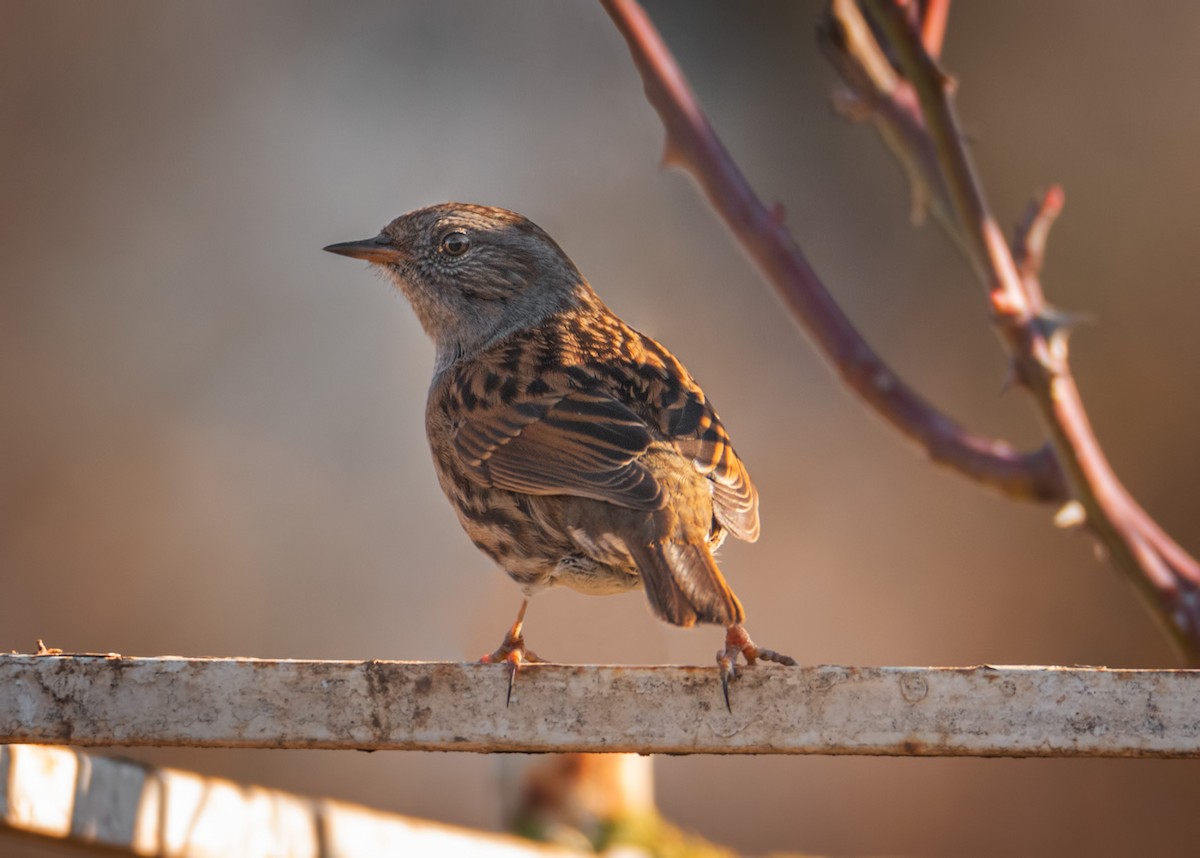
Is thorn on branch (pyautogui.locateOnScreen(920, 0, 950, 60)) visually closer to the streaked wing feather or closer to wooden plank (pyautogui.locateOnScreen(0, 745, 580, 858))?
the streaked wing feather

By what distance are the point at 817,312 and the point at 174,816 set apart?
118cm

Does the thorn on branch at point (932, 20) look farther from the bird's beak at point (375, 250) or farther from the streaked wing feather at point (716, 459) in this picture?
the bird's beak at point (375, 250)

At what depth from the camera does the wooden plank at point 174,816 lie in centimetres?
186

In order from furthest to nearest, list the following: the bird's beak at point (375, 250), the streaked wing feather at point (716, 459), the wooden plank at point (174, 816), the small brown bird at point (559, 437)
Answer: the bird's beak at point (375, 250), the streaked wing feather at point (716, 459), the small brown bird at point (559, 437), the wooden plank at point (174, 816)

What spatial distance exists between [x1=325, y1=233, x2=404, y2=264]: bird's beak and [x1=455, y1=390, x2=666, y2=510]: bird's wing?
2.03ft

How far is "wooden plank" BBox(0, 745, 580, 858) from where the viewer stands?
Result: 1855mm

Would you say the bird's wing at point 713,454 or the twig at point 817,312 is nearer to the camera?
the twig at point 817,312

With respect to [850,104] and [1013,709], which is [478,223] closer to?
[850,104]

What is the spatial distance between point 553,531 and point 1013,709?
953 millimetres

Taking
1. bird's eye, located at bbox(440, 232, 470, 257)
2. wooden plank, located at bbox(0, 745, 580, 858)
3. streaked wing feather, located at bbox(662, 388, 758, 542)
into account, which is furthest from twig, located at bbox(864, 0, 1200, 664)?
bird's eye, located at bbox(440, 232, 470, 257)

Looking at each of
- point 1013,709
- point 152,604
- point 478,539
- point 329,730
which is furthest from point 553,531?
point 152,604

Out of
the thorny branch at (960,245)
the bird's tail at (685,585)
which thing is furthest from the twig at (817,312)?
the bird's tail at (685,585)

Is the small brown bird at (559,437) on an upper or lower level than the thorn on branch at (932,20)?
lower

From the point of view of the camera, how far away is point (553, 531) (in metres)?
2.48
